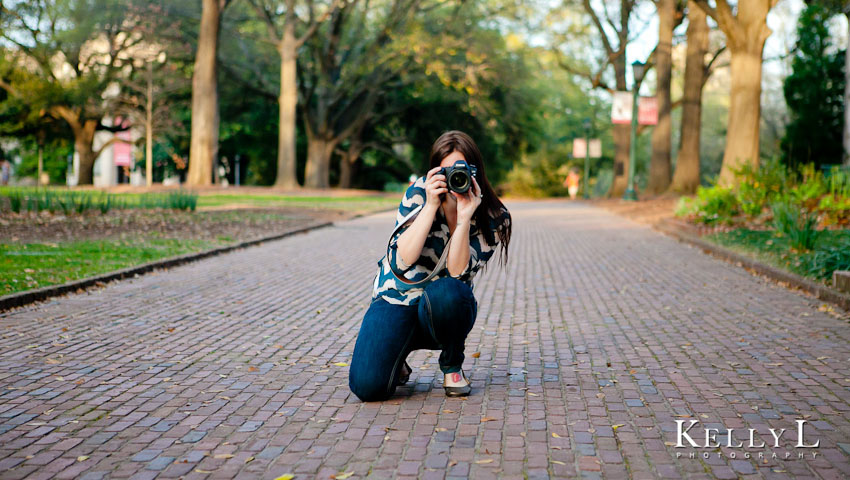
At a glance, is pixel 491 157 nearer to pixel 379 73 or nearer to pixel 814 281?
pixel 379 73

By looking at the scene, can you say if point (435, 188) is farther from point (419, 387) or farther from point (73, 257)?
point (73, 257)

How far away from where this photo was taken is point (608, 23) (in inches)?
1384

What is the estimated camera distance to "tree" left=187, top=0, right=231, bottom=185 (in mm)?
30203

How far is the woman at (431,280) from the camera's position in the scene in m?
4.46

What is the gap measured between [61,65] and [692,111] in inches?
1304

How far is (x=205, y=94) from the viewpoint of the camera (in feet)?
99.8

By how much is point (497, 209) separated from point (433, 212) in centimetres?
53

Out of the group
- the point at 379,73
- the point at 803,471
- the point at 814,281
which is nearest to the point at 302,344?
the point at 803,471

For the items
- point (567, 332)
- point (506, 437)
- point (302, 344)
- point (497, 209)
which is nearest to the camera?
point (506, 437)

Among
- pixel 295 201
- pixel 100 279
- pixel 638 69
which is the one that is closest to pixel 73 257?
pixel 100 279

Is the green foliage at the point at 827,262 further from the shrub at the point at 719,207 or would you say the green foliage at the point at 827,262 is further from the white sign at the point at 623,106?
the white sign at the point at 623,106

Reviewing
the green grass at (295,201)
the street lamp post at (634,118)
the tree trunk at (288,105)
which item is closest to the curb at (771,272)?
the street lamp post at (634,118)

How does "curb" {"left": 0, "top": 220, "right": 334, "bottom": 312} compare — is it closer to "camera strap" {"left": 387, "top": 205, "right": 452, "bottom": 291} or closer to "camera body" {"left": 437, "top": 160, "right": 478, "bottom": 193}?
"camera strap" {"left": 387, "top": 205, "right": 452, "bottom": 291}

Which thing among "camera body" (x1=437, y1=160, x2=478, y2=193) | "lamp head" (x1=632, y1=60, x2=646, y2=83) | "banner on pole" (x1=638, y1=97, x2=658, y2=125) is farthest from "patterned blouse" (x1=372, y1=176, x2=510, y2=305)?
"lamp head" (x1=632, y1=60, x2=646, y2=83)
